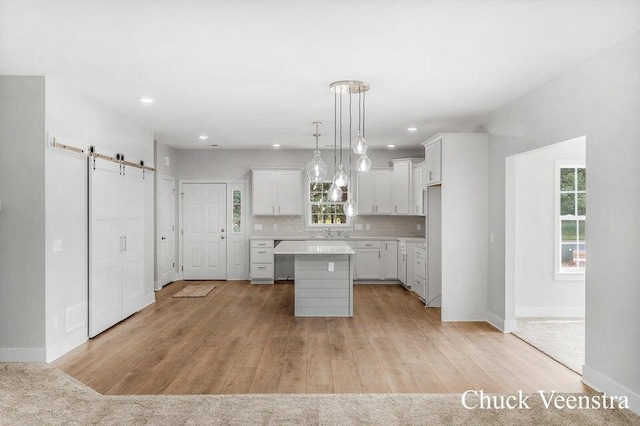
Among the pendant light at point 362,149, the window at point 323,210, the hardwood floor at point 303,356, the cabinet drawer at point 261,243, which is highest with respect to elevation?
the pendant light at point 362,149

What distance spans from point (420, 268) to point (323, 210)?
2.62 metres

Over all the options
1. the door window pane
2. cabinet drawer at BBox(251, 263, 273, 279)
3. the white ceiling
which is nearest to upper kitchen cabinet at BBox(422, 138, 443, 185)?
the white ceiling

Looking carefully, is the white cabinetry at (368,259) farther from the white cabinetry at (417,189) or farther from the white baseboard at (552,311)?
the white baseboard at (552,311)

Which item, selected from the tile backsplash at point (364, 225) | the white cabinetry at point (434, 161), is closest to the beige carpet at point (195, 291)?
the tile backsplash at point (364, 225)

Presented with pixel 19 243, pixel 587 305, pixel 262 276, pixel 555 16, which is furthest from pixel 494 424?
pixel 262 276

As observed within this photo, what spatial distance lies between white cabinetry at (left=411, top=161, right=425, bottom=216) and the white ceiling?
2530mm

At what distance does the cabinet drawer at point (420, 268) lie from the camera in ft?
22.3

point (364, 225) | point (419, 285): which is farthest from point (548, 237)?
point (364, 225)

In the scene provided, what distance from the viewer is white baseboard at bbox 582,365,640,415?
307 cm

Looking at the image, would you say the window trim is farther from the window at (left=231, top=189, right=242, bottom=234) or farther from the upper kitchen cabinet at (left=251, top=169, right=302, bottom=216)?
the window at (left=231, top=189, right=242, bottom=234)

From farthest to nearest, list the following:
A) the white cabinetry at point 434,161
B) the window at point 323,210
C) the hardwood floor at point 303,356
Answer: the window at point 323,210 → the white cabinetry at point 434,161 → the hardwood floor at point 303,356

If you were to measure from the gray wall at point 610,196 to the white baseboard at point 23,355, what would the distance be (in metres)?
4.85

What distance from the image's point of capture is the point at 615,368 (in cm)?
328

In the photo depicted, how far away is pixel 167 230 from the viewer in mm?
8320
